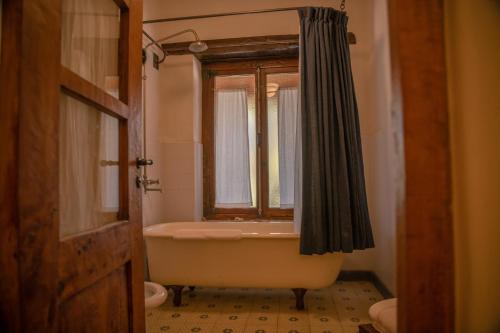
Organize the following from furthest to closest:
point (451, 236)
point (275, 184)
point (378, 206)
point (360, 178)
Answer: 1. point (275, 184)
2. point (378, 206)
3. point (360, 178)
4. point (451, 236)

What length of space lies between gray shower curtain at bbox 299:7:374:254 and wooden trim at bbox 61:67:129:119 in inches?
51.4

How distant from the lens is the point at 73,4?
2.72 ft

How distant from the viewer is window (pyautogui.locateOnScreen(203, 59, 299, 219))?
284 cm

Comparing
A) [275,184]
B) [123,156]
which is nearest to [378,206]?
[275,184]

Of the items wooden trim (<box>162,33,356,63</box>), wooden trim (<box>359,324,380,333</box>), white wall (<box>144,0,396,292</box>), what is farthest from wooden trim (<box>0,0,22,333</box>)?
wooden trim (<box>162,33,356,63</box>)

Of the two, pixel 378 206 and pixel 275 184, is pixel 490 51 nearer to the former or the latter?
pixel 378 206

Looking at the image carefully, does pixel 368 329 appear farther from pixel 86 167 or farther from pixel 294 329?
pixel 86 167

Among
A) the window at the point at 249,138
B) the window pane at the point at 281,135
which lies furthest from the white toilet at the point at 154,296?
the window pane at the point at 281,135

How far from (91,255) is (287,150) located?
2229 millimetres

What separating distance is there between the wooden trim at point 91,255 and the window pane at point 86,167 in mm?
42

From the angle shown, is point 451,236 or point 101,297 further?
point 101,297

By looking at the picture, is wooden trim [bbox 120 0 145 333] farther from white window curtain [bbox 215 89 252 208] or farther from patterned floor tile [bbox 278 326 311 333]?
white window curtain [bbox 215 89 252 208]

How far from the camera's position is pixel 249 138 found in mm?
2926

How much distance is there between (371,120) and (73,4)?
240cm
